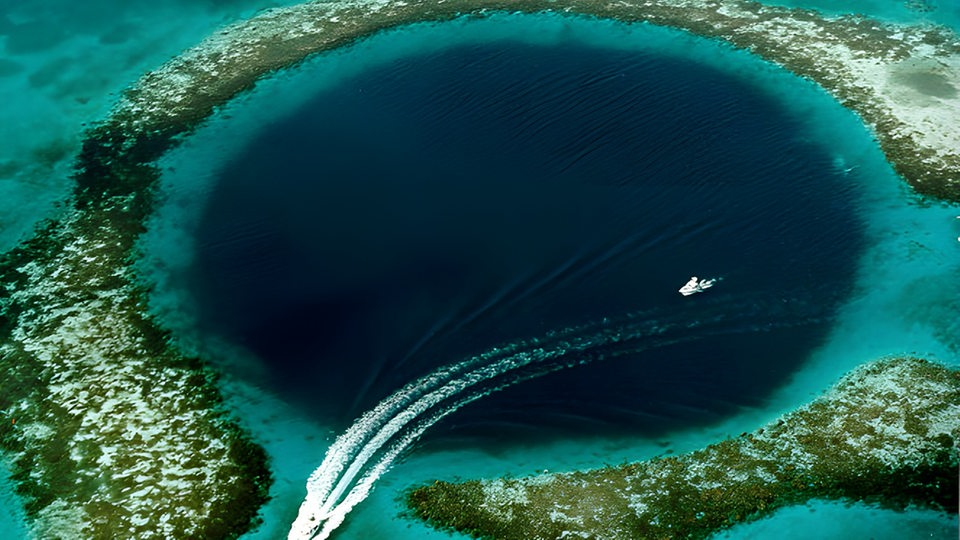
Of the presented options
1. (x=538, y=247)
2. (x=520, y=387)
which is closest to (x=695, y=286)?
(x=538, y=247)

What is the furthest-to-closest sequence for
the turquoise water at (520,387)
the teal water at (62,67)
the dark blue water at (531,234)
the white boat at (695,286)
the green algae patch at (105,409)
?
the teal water at (62,67) → the white boat at (695,286) → the dark blue water at (531,234) → the turquoise water at (520,387) → the green algae patch at (105,409)

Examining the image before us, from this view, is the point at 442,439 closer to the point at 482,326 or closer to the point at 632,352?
the point at 482,326

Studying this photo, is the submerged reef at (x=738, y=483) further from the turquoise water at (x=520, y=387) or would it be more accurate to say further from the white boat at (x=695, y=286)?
the white boat at (x=695, y=286)

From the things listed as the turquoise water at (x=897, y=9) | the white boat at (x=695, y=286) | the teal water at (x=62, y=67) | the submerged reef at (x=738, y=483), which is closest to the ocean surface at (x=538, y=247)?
the white boat at (x=695, y=286)

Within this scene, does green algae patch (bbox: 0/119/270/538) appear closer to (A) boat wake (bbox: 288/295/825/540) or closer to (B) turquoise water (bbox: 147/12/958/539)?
(B) turquoise water (bbox: 147/12/958/539)

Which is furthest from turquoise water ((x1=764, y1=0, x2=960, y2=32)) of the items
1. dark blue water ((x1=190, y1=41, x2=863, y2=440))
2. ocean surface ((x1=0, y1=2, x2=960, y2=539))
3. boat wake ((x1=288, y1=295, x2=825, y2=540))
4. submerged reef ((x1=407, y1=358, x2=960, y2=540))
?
submerged reef ((x1=407, y1=358, x2=960, y2=540))

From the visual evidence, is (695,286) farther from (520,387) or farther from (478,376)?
(478,376)
